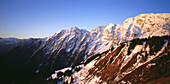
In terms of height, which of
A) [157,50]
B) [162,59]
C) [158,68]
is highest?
[157,50]

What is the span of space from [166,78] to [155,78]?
96.0 inches

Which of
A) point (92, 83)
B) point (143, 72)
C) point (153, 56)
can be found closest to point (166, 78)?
point (143, 72)

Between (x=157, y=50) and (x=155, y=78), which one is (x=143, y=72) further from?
(x=157, y=50)

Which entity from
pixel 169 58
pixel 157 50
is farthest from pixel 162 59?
pixel 157 50

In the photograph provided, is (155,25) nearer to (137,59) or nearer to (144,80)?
(137,59)

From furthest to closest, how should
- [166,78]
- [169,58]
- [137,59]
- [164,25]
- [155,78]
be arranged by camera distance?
1. [164,25]
2. [137,59]
3. [169,58]
4. [155,78]
5. [166,78]

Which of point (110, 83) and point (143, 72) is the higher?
point (143, 72)

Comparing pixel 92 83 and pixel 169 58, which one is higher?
pixel 169 58

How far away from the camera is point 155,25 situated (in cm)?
19175

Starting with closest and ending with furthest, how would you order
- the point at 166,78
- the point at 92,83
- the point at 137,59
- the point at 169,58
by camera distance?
the point at 166,78 < the point at 169,58 < the point at 137,59 < the point at 92,83

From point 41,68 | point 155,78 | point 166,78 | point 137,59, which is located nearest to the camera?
Result: point 166,78

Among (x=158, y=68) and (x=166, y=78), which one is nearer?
(x=166, y=78)

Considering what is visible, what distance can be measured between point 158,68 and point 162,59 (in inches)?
194

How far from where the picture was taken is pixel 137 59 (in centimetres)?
4041
